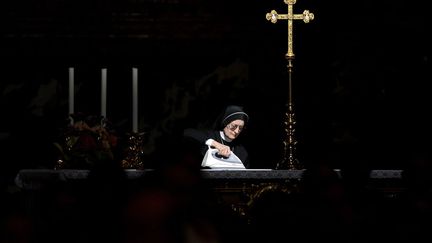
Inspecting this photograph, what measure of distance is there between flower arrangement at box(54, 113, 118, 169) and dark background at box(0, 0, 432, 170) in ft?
8.80

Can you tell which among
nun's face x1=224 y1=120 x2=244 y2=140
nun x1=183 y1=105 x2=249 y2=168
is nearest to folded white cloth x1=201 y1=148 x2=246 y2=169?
nun x1=183 y1=105 x2=249 y2=168

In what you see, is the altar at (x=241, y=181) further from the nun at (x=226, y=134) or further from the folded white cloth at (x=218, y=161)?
the nun at (x=226, y=134)

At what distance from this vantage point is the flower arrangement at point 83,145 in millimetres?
7574

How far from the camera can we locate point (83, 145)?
298 inches

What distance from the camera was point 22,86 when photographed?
1054 cm

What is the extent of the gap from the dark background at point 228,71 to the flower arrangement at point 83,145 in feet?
8.80

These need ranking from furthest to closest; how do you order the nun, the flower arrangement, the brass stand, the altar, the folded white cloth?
the nun
the folded white cloth
the brass stand
the flower arrangement
the altar

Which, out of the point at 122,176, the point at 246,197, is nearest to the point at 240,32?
the point at 246,197

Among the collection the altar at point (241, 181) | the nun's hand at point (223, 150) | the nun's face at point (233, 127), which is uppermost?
the nun's face at point (233, 127)

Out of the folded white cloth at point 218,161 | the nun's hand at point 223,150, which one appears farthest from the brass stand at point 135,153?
the nun's hand at point 223,150

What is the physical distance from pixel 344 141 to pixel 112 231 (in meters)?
7.22

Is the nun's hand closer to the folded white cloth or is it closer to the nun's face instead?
the folded white cloth

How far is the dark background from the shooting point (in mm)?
10305

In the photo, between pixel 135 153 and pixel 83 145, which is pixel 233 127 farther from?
pixel 83 145
